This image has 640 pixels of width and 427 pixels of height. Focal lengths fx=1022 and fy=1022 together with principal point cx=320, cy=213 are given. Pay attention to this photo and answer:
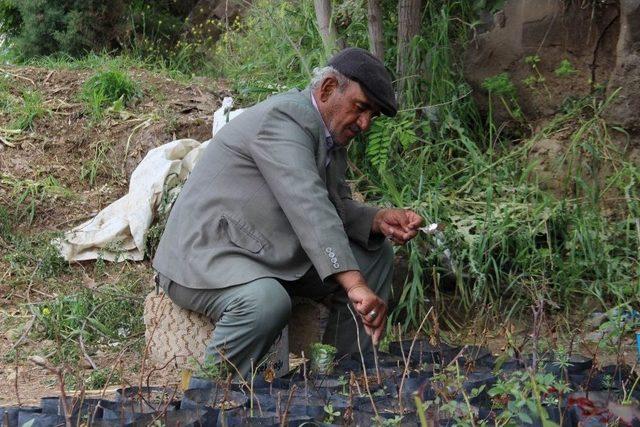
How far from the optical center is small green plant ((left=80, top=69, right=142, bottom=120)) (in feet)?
23.3

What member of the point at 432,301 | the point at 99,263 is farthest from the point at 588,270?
the point at 99,263

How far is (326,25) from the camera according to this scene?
20.4 feet

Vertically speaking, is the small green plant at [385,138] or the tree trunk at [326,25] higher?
the tree trunk at [326,25]

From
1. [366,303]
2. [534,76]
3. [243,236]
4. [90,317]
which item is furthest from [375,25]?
[366,303]

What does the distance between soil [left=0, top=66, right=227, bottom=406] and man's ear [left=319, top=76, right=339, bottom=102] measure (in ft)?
6.98

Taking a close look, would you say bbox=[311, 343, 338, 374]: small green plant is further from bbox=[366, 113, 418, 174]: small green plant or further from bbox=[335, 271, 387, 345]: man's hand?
bbox=[366, 113, 418, 174]: small green plant

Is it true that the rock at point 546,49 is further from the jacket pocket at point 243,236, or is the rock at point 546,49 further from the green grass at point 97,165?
the jacket pocket at point 243,236

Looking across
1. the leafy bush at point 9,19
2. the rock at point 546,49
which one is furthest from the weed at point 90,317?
the leafy bush at point 9,19

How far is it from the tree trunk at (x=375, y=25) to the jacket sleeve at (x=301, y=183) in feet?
7.48

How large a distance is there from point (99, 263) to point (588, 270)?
8.76ft

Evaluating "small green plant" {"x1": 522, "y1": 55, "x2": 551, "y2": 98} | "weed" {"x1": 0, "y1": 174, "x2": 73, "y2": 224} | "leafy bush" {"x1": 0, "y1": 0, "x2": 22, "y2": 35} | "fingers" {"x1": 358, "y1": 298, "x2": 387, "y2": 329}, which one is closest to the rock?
"small green plant" {"x1": 522, "y1": 55, "x2": 551, "y2": 98}

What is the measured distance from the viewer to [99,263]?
5.75 m

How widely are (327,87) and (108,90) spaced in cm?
361

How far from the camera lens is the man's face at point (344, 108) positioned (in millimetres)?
3906
